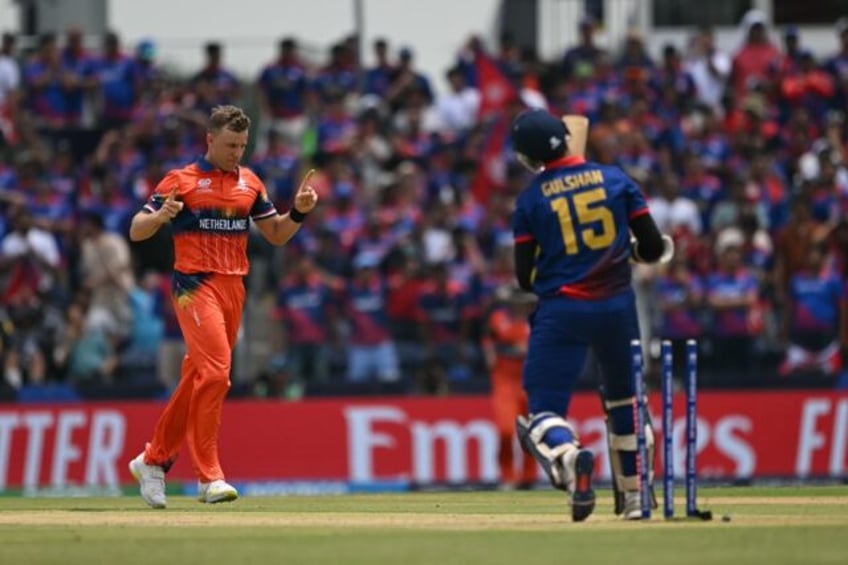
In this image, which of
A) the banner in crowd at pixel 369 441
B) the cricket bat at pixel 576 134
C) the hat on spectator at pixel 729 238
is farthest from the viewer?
the hat on spectator at pixel 729 238

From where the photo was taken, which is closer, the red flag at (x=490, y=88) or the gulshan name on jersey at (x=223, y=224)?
the gulshan name on jersey at (x=223, y=224)

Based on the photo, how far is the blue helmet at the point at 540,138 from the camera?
43.7ft

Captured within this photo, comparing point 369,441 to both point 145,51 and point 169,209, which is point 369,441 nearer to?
point 145,51

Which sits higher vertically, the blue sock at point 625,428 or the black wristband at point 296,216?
the black wristband at point 296,216

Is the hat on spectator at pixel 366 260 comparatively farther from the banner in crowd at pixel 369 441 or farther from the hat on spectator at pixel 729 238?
the hat on spectator at pixel 729 238

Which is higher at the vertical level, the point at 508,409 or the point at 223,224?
the point at 223,224

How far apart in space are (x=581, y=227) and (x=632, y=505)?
1768 mm

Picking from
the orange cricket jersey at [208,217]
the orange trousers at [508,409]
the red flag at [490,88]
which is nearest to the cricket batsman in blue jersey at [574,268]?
the orange cricket jersey at [208,217]

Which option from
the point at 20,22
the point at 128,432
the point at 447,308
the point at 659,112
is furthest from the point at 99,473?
the point at 20,22

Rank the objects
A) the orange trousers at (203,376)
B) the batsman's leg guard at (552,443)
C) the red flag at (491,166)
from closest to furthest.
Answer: the batsman's leg guard at (552,443) → the orange trousers at (203,376) → the red flag at (491,166)

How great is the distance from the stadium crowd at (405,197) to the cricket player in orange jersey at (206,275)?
10229mm

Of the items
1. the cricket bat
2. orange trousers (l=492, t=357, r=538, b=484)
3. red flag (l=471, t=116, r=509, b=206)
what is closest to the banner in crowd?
orange trousers (l=492, t=357, r=538, b=484)

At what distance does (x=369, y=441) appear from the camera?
83.5 ft

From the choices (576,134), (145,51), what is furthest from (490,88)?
(576,134)
